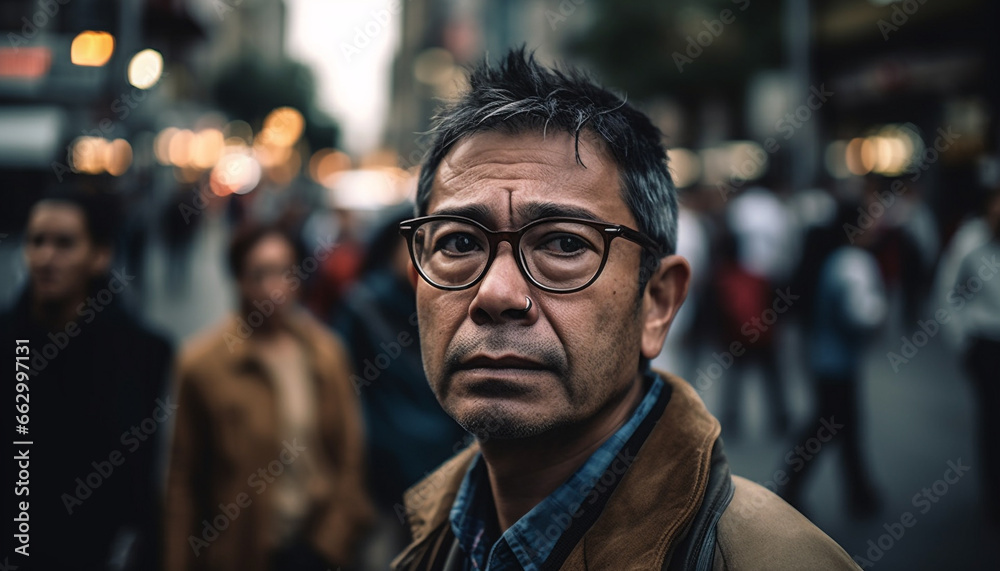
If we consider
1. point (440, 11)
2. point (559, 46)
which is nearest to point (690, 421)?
point (559, 46)

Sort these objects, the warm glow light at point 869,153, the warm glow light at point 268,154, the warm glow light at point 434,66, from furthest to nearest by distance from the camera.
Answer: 1. the warm glow light at point 434,66
2. the warm glow light at point 869,153
3. the warm glow light at point 268,154

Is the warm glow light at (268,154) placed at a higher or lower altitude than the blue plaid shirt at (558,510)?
higher

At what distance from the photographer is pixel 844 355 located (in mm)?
5605

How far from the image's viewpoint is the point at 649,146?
176 cm

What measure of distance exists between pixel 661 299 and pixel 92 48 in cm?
724

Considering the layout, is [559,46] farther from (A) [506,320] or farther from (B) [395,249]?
(A) [506,320]

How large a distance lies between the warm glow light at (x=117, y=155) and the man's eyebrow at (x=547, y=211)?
749cm

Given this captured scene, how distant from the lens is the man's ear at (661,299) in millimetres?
1721

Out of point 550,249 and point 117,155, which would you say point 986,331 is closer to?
point 550,249

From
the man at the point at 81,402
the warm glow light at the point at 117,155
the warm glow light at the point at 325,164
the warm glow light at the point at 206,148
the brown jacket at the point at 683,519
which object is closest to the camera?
the brown jacket at the point at 683,519

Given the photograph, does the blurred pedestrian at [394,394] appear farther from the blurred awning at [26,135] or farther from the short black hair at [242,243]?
the blurred awning at [26,135]

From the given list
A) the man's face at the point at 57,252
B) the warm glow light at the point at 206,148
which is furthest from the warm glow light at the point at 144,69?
the warm glow light at the point at 206,148

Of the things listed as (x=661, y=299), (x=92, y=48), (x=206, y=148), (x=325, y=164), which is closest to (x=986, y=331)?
(x=661, y=299)

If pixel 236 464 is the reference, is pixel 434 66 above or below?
above
